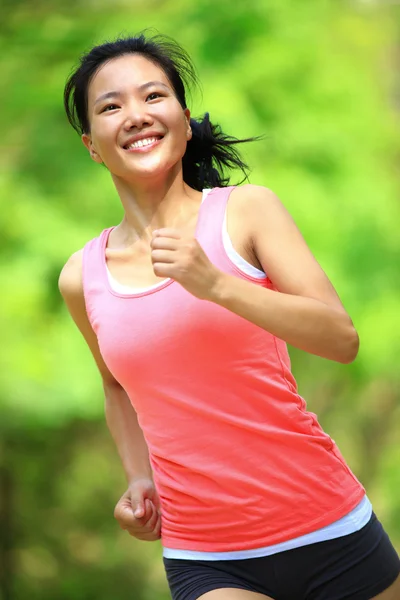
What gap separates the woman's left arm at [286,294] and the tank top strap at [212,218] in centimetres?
5

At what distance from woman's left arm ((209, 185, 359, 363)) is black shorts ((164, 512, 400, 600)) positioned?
1.18 feet

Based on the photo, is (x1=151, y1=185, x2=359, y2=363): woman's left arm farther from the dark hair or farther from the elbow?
the dark hair

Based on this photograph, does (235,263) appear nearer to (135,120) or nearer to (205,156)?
(135,120)

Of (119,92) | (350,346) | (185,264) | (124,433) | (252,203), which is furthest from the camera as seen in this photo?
(124,433)

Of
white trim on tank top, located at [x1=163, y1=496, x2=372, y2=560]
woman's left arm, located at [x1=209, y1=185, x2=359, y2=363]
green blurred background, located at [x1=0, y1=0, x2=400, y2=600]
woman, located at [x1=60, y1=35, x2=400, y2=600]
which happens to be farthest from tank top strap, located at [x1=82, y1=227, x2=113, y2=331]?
green blurred background, located at [x1=0, y1=0, x2=400, y2=600]

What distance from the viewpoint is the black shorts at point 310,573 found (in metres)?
1.74

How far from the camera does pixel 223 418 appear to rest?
171cm

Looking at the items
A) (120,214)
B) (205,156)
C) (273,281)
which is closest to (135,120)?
(205,156)

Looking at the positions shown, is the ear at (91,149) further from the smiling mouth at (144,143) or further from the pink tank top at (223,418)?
the pink tank top at (223,418)

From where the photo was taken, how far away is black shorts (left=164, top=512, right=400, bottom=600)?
1.74 metres

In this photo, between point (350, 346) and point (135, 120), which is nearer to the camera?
point (350, 346)

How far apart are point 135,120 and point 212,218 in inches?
9.8

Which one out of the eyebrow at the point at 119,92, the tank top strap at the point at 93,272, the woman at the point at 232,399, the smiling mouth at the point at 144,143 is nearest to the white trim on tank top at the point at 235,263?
the woman at the point at 232,399

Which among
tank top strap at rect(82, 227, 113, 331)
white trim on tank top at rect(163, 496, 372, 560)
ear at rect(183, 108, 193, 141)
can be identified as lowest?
white trim on tank top at rect(163, 496, 372, 560)
